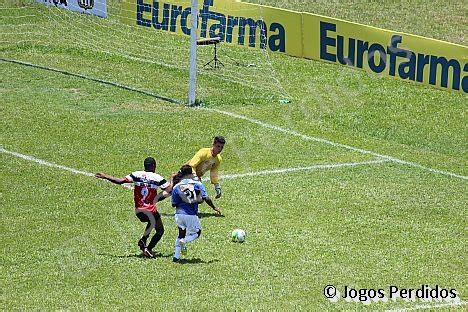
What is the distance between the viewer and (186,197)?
18609 millimetres

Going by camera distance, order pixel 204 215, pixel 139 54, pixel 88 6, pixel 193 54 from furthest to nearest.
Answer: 1. pixel 88 6
2. pixel 139 54
3. pixel 193 54
4. pixel 204 215

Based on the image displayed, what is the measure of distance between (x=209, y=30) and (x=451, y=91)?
763 cm

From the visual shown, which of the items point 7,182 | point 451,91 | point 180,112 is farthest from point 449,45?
point 7,182

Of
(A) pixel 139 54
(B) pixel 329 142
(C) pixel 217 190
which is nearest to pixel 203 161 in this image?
(C) pixel 217 190

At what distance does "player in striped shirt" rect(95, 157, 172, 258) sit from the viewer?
18938 mm

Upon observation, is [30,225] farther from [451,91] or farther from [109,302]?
[451,91]

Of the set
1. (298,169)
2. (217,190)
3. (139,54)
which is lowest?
(298,169)

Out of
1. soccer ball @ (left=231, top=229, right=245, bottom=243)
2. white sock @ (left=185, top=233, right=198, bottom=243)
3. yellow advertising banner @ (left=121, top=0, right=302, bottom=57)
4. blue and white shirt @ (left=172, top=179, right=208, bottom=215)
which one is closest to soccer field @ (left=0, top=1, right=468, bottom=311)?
soccer ball @ (left=231, top=229, right=245, bottom=243)

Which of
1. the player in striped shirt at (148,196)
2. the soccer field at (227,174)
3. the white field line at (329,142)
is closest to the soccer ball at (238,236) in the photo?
the soccer field at (227,174)

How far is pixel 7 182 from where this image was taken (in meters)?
24.5

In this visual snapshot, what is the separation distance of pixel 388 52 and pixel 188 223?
15050 millimetres

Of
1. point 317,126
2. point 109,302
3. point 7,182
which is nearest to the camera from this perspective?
point 109,302

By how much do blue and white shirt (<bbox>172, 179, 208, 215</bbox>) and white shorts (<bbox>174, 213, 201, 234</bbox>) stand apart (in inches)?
2.8

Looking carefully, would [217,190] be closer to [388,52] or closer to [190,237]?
[190,237]
